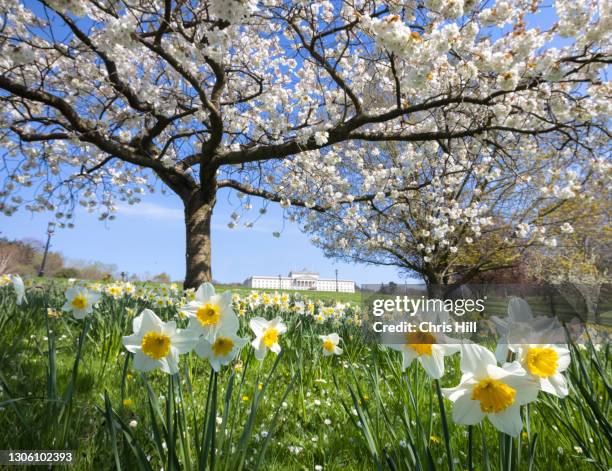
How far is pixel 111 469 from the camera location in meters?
1.41

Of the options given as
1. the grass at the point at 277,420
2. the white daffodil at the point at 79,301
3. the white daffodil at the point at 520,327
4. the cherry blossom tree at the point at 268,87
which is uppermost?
the cherry blossom tree at the point at 268,87

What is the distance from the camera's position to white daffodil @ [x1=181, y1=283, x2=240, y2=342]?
3.59 feet

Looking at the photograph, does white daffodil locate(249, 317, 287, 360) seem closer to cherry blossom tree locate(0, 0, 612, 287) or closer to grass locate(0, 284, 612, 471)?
grass locate(0, 284, 612, 471)

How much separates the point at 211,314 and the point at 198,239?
724 cm

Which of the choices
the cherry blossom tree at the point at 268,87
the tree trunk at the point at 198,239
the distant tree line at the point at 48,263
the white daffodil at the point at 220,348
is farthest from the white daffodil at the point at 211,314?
the distant tree line at the point at 48,263

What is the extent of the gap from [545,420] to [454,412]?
1.30 metres

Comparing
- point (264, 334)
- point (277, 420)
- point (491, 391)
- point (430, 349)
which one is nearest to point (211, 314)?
point (264, 334)

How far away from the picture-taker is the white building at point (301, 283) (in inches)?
1874

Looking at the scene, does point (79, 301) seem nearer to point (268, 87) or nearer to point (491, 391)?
point (491, 391)

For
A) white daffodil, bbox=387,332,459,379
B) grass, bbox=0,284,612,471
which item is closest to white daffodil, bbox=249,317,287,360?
grass, bbox=0,284,612,471

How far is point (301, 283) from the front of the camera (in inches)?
2111

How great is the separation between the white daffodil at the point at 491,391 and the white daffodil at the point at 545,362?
39 millimetres

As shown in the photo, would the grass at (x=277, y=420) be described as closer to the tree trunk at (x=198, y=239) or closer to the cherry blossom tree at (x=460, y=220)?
the tree trunk at (x=198, y=239)

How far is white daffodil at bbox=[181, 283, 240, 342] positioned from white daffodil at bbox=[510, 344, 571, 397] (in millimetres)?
723
